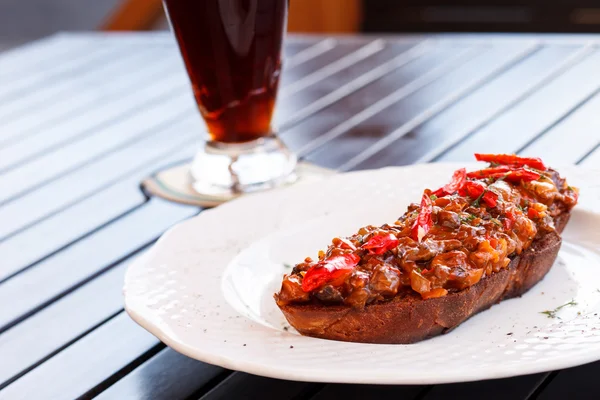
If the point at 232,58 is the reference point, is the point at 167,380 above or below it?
below

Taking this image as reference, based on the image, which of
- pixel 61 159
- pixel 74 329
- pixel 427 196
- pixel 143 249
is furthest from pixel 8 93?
pixel 427 196

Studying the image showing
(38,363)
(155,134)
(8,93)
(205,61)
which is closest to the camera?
(38,363)

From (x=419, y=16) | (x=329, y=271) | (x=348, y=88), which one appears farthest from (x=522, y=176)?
(x=419, y=16)

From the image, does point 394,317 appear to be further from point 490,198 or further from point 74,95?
point 74,95

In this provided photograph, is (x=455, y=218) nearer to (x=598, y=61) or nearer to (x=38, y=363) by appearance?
(x=38, y=363)

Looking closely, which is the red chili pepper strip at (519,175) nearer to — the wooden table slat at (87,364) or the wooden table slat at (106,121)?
the wooden table slat at (87,364)

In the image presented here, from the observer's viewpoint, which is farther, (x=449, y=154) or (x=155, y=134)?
(x=155, y=134)
